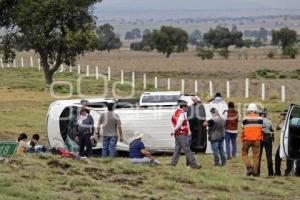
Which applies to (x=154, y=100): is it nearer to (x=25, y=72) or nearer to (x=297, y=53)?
(x=25, y=72)

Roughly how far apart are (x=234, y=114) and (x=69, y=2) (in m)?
20.5

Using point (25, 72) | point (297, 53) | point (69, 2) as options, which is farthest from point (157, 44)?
point (69, 2)

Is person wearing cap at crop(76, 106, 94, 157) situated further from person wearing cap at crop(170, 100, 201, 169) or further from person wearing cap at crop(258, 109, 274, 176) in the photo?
person wearing cap at crop(258, 109, 274, 176)

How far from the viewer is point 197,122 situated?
2130 centimetres

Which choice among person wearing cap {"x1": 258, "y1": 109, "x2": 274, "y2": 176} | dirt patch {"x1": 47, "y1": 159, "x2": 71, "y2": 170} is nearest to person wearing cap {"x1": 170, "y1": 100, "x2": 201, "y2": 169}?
person wearing cap {"x1": 258, "y1": 109, "x2": 274, "y2": 176}

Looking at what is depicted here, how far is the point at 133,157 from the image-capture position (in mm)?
17422

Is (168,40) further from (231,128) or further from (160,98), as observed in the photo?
(231,128)

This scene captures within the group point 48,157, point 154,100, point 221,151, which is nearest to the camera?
point 48,157

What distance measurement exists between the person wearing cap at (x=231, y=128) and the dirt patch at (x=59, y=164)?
617 cm

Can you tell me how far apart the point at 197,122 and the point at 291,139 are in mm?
4799

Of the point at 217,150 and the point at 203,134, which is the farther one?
the point at 203,134

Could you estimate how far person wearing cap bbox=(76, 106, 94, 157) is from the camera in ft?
64.0

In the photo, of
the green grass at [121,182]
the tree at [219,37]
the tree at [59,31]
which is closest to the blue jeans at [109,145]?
the green grass at [121,182]

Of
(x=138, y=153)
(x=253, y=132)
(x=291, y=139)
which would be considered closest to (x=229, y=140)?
(x=253, y=132)
